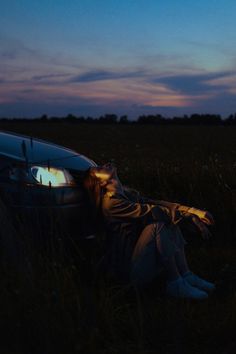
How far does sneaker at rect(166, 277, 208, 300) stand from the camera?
4652 millimetres

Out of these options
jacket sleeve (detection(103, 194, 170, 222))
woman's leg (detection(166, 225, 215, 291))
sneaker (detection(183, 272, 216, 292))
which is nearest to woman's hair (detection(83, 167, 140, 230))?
jacket sleeve (detection(103, 194, 170, 222))

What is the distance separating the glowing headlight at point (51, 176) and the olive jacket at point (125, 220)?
374 millimetres

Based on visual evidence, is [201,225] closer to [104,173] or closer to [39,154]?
[104,173]

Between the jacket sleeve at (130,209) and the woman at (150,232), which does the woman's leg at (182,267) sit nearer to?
the woman at (150,232)

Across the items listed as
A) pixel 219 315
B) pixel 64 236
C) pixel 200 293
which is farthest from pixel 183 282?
pixel 64 236

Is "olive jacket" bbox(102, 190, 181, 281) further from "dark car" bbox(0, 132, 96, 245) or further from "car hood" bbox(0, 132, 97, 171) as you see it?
"car hood" bbox(0, 132, 97, 171)

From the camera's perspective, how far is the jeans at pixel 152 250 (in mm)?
4711

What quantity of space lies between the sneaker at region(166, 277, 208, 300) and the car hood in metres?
1.33

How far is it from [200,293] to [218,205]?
276cm

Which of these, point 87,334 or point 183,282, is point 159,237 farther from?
point 87,334

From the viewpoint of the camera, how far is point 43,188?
4.60 meters

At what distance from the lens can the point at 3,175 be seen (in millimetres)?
4727

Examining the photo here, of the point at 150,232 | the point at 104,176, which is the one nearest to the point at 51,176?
the point at 104,176

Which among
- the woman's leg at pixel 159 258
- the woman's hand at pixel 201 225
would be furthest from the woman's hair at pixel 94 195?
the woman's hand at pixel 201 225
